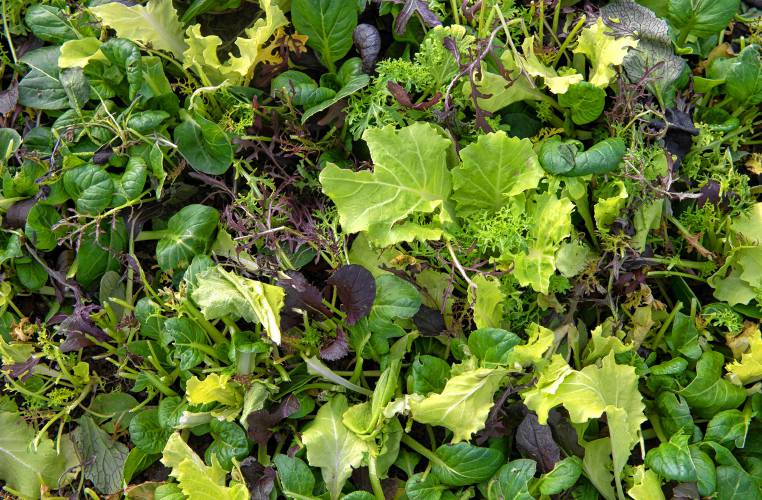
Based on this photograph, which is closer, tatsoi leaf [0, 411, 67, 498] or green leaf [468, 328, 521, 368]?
green leaf [468, 328, 521, 368]

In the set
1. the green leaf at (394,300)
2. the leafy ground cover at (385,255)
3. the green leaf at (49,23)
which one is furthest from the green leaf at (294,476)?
the green leaf at (49,23)

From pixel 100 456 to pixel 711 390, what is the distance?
1.16 meters

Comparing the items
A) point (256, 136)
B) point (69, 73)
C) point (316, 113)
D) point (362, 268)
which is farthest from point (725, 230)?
point (69, 73)

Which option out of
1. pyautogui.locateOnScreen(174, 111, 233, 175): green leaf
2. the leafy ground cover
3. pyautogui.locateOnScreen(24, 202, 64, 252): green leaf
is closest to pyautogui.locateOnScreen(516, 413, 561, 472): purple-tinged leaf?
the leafy ground cover

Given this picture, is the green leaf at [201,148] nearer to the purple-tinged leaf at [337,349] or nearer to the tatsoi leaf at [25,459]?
the purple-tinged leaf at [337,349]

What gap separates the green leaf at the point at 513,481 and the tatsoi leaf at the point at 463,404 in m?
0.09

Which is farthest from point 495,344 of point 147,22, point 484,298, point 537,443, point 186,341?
point 147,22

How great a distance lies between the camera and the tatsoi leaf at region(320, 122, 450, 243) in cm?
119

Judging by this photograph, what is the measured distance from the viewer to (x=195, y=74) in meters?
1.42

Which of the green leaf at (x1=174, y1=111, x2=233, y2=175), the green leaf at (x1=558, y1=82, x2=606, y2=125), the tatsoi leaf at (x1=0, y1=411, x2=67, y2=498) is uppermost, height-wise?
the green leaf at (x1=558, y1=82, x2=606, y2=125)

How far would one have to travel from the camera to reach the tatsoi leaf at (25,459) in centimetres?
133

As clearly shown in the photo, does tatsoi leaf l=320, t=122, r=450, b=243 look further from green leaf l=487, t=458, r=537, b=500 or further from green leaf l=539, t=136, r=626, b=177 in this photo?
green leaf l=487, t=458, r=537, b=500

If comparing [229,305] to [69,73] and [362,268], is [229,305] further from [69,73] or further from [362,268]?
[69,73]

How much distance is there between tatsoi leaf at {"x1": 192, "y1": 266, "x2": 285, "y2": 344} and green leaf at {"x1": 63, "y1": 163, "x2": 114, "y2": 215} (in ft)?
0.86
